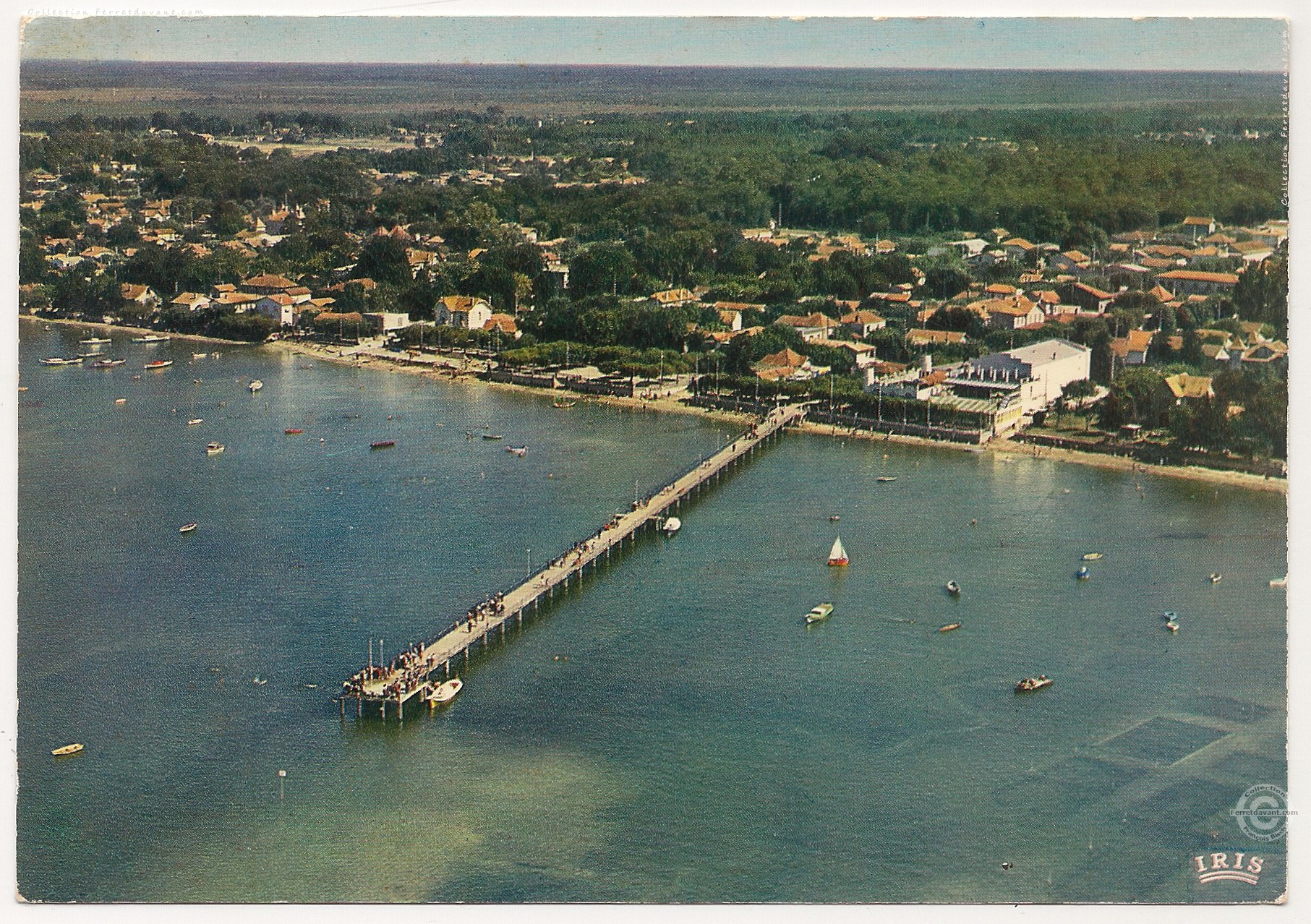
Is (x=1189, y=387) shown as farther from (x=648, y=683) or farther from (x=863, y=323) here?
(x=648, y=683)

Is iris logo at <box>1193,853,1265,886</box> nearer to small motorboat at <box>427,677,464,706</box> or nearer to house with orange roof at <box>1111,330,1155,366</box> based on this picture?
small motorboat at <box>427,677,464,706</box>

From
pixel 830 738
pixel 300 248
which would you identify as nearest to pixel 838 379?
pixel 830 738

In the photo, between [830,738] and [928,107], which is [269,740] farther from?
[928,107]

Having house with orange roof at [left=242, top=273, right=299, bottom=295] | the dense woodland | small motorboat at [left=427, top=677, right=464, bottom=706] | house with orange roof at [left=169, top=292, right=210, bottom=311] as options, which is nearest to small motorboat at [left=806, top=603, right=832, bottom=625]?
small motorboat at [left=427, top=677, right=464, bottom=706]

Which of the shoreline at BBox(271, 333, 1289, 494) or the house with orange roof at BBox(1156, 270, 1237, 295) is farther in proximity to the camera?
the house with orange roof at BBox(1156, 270, 1237, 295)

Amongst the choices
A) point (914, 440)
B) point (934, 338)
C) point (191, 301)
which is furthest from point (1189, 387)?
point (191, 301)

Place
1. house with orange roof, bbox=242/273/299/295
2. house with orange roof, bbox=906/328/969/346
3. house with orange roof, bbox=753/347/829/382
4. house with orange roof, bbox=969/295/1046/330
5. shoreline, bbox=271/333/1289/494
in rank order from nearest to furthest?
shoreline, bbox=271/333/1289/494
house with orange roof, bbox=753/347/829/382
house with orange roof, bbox=906/328/969/346
house with orange roof, bbox=969/295/1046/330
house with orange roof, bbox=242/273/299/295
